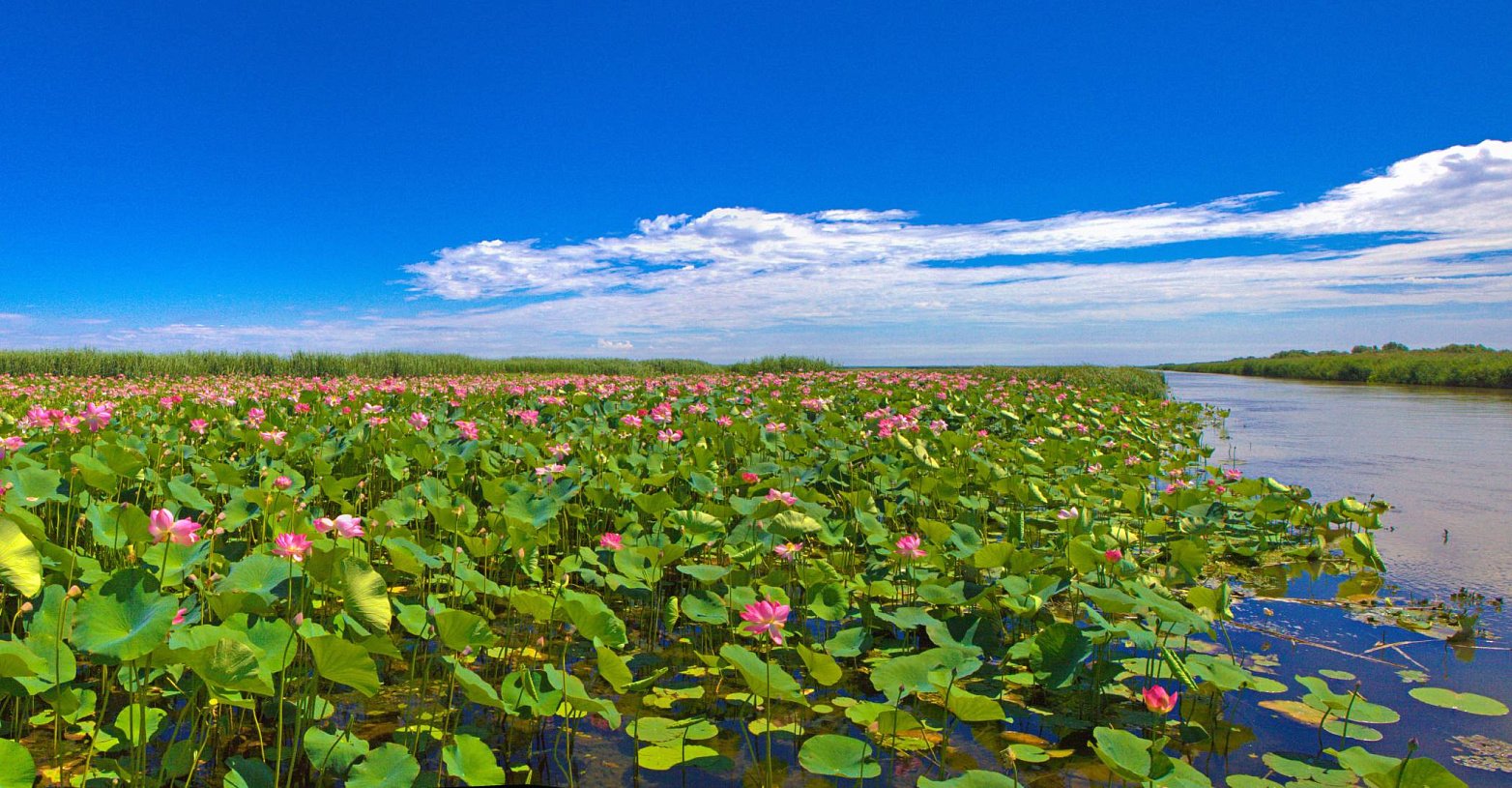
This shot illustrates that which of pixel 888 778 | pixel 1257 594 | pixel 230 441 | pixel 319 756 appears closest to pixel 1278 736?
pixel 888 778

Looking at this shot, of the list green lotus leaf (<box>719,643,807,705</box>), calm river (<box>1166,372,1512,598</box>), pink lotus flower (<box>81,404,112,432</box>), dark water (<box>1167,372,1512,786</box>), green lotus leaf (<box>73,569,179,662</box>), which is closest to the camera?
green lotus leaf (<box>73,569,179,662</box>)

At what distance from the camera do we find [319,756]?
178 cm

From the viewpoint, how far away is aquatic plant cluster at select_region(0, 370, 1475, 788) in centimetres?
182

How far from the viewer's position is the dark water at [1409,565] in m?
2.46

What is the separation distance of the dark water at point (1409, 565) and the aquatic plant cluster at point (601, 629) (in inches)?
7.8

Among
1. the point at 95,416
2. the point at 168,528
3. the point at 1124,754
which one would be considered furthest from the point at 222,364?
the point at 1124,754

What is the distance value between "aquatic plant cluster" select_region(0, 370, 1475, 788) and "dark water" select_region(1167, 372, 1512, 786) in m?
0.20

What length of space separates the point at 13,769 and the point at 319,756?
0.54m

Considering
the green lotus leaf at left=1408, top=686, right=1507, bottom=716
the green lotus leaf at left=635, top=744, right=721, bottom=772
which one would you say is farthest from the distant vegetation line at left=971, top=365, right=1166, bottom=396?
the green lotus leaf at left=635, top=744, right=721, bottom=772

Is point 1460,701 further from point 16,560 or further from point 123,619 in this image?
point 16,560

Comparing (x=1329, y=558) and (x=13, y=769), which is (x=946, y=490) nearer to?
(x=1329, y=558)

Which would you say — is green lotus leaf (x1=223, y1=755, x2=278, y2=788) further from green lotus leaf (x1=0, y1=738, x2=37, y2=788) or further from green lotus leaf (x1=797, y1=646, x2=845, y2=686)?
green lotus leaf (x1=797, y1=646, x2=845, y2=686)

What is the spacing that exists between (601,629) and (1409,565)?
509cm

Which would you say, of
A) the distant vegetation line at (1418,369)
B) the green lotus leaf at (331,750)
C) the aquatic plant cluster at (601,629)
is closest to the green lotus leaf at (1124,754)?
the aquatic plant cluster at (601,629)
